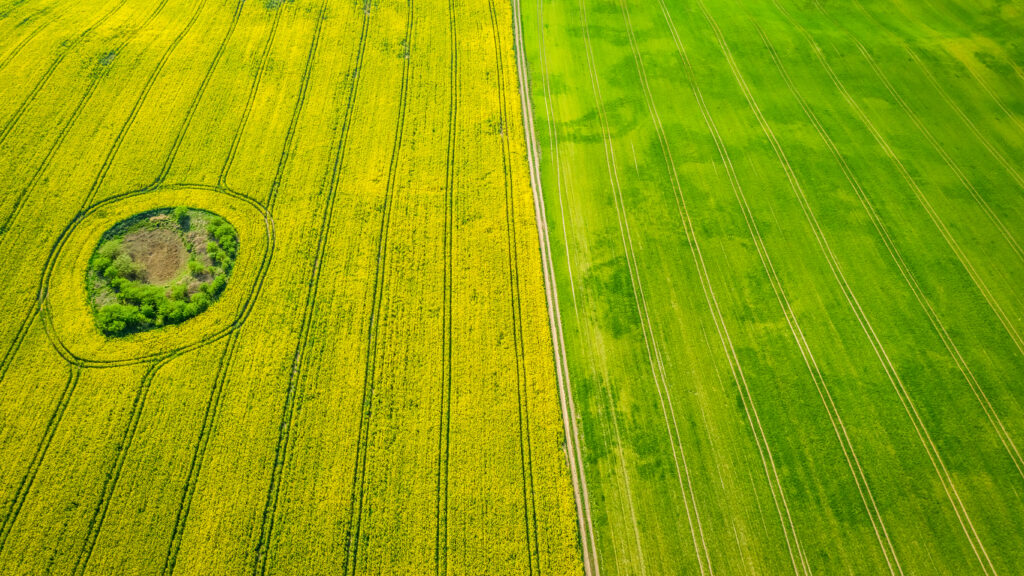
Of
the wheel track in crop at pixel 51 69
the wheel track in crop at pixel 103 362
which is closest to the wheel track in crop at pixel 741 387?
the wheel track in crop at pixel 103 362

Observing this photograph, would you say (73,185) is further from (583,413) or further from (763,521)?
(763,521)

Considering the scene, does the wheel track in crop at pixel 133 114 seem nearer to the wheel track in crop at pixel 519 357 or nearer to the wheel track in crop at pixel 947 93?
the wheel track in crop at pixel 519 357

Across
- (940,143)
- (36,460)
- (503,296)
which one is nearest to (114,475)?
(36,460)

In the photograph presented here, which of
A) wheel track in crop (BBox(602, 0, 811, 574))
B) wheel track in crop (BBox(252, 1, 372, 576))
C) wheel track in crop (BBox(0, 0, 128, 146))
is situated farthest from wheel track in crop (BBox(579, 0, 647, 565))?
wheel track in crop (BBox(0, 0, 128, 146))

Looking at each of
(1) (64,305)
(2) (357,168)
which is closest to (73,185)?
(1) (64,305)

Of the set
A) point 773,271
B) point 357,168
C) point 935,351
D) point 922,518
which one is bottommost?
point 922,518

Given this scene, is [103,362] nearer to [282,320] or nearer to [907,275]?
[282,320]
